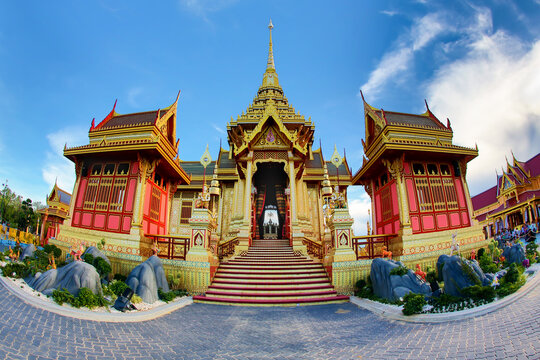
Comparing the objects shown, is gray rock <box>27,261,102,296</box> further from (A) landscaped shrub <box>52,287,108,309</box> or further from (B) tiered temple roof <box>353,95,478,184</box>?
(B) tiered temple roof <box>353,95,478,184</box>

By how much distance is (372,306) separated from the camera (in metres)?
7.61

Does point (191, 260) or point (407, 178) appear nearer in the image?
point (191, 260)

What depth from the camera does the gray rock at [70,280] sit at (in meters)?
6.43

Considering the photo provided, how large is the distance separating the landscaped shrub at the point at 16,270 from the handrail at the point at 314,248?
9282mm

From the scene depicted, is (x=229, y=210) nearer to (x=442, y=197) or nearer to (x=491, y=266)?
(x=442, y=197)

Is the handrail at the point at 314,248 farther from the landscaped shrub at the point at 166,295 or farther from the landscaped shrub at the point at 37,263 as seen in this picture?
the landscaped shrub at the point at 37,263

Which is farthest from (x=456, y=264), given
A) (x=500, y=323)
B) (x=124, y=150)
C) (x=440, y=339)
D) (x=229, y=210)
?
(x=229, y=210)

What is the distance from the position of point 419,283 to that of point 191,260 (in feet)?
23.9

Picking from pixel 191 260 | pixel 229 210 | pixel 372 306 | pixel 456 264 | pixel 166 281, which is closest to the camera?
pixel 456 264

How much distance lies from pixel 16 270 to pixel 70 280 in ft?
5.31

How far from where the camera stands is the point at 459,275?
20.8 ft

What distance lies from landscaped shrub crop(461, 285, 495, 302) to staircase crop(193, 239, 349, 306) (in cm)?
385

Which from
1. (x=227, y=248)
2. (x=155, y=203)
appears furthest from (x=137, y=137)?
(x=227, y=248)

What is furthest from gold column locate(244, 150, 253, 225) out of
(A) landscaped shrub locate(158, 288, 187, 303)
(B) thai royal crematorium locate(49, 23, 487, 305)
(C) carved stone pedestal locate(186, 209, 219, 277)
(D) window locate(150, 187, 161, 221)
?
(A) landscaped shrub locate(158, 288, 187, 303)
